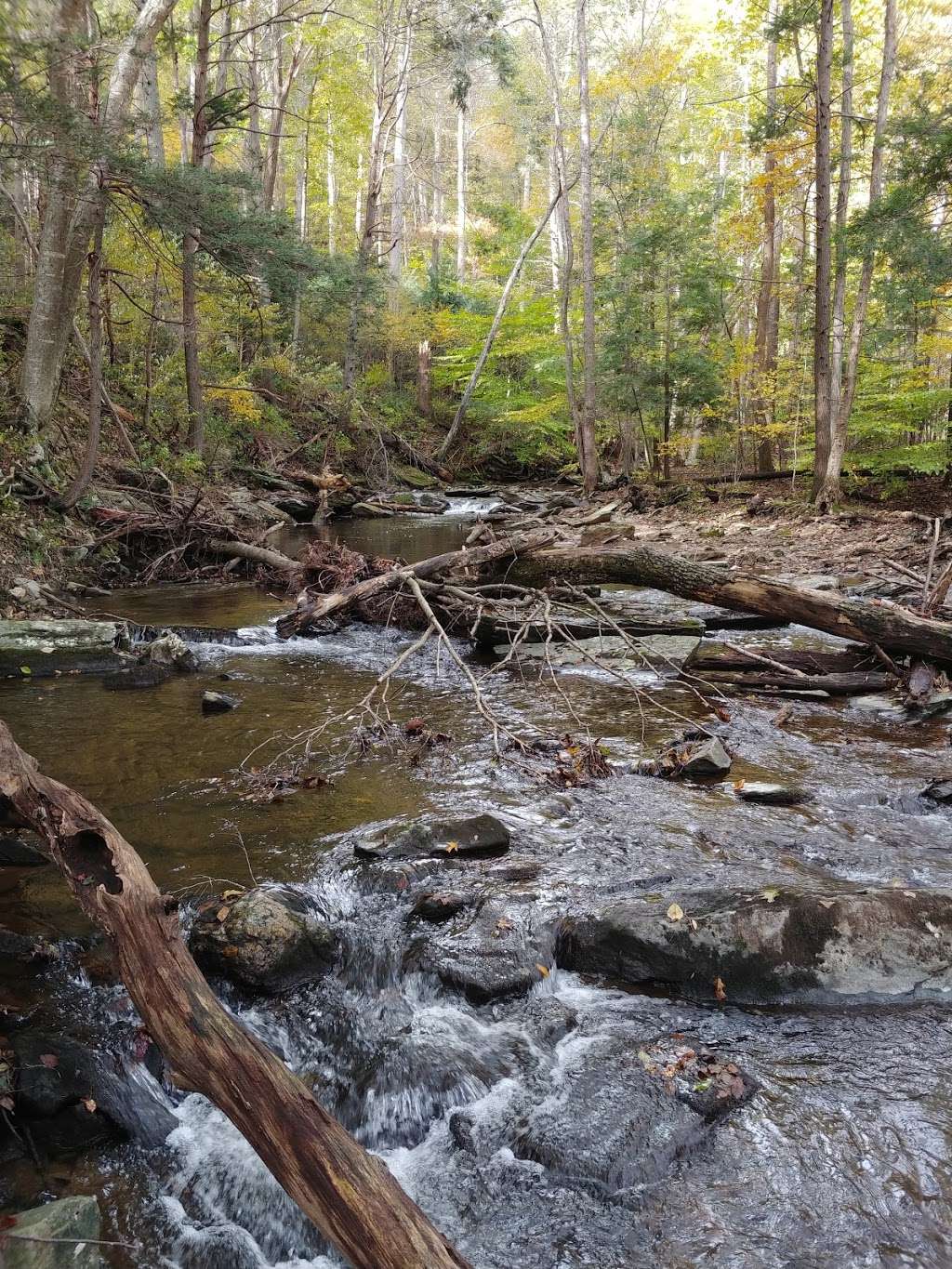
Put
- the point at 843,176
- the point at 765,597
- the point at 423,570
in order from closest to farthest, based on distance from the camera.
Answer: the point at 765,597 → the point at 423,570 → the point at 843,176

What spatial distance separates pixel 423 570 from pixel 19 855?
484 cm

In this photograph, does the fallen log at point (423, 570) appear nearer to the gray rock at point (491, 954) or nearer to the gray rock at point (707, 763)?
the gray rock at point (707, 763)

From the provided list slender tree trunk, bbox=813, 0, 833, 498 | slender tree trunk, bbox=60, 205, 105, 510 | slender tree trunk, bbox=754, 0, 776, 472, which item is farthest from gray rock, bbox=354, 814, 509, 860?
slender tree trunk, bbox=754, 0, 776, 472

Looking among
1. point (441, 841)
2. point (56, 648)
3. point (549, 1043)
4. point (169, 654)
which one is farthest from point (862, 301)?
point (549, 1043)

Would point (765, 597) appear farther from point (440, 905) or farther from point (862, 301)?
point (862, 301)

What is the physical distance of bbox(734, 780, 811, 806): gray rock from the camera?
5016 millimetres

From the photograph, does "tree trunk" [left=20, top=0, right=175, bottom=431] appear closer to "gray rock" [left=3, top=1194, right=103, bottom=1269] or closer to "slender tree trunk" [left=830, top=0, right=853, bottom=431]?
→ "gray rock" [left=3, top=1194, right=103, bottom=1269]

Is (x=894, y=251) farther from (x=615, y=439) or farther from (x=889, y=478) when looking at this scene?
(x=615, y=439)

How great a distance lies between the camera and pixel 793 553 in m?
13.1

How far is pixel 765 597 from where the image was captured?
7070 millimetres

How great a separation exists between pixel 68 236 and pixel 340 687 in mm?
8168

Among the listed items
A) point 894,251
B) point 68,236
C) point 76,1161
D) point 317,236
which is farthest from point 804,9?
point 317,236

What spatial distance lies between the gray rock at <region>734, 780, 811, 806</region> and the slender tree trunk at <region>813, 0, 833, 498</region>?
12.5 meters

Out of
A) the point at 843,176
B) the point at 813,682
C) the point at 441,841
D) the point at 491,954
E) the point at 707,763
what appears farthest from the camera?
the point at 843,176
